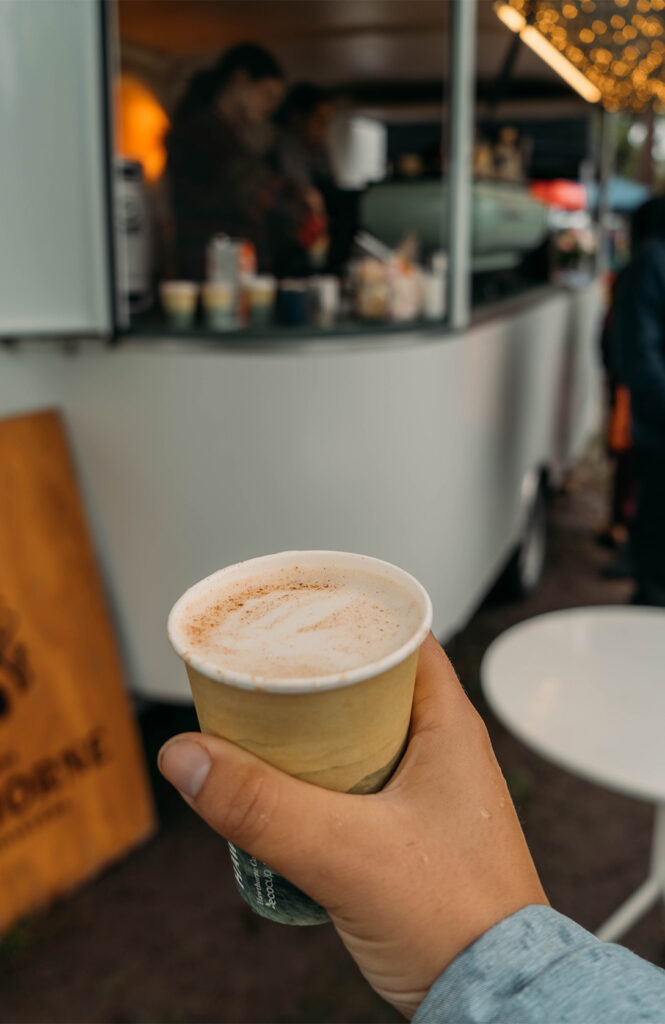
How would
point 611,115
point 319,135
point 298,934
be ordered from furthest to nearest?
point 611,115
point 319,135
point 298,934

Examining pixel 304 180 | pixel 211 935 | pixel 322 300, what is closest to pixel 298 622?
pixel 211 935

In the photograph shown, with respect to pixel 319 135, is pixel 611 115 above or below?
above

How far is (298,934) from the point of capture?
2266 mm

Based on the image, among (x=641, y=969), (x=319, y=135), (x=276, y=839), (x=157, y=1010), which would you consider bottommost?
(x=157, y=1010)

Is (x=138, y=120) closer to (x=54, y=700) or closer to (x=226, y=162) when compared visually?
(x=226, y=162)

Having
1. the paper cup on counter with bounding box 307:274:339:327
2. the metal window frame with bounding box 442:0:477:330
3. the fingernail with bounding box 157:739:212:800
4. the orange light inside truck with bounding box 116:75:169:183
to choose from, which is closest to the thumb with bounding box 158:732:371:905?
the fingernail with bounding box 157:739:212:800

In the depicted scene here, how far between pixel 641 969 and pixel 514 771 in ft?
7.72

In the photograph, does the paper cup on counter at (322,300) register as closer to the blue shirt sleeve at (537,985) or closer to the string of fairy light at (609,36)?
the string of fairy light at (609,36)

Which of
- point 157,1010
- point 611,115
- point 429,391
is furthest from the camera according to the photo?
point 611,115

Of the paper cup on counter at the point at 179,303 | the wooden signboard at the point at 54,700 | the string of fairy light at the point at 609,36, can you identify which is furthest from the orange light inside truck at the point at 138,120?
the wooden signboard at the point at 54,700

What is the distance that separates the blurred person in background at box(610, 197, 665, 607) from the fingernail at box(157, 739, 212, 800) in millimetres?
2881

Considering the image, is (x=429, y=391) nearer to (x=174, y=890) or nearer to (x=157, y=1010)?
(x=174, y=890)

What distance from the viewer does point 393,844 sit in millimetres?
623

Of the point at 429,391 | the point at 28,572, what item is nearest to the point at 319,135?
the point at 429,391
